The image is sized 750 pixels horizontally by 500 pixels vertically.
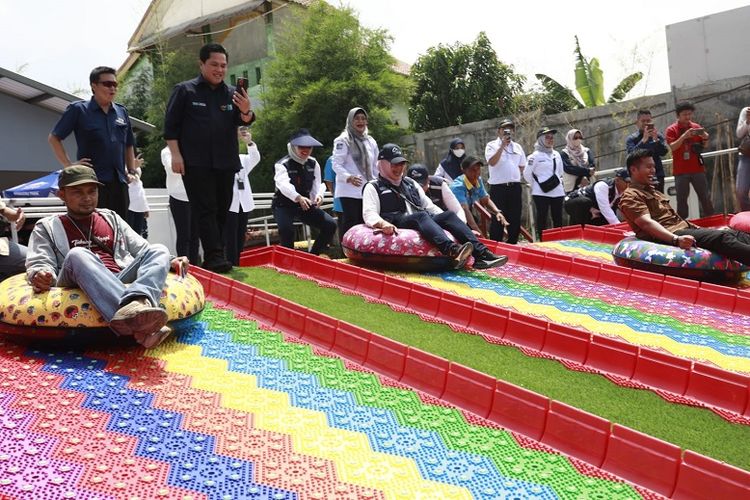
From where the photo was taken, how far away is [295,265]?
23.3 feet

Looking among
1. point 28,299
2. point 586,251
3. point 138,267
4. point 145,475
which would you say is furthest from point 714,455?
point 586,251

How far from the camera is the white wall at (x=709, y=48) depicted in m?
12.4

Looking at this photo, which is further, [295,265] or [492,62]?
[492,62]

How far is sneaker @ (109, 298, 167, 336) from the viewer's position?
3.77 meters

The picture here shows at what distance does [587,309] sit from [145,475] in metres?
3.88

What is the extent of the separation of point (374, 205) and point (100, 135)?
2682 millimetres

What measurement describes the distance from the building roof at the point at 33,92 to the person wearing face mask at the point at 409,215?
22.3 feet

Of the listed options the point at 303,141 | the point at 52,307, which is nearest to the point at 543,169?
the point at 303,141

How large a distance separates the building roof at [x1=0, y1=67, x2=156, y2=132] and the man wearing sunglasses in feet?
22.9

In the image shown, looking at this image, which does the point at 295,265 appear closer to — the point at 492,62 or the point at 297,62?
the point at 297,62

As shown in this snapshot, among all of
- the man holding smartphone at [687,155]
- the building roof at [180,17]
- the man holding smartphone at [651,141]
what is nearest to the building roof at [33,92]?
the man holding smartphone at [651,141]

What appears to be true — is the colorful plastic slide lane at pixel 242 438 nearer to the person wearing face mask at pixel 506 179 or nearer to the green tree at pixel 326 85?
the person wearing face mask at pixel 506 179

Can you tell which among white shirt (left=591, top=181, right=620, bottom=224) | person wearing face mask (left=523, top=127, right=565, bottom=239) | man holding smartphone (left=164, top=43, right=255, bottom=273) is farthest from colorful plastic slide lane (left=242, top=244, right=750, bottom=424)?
white shirt (left=591, top=181, right=620, bottom=224)

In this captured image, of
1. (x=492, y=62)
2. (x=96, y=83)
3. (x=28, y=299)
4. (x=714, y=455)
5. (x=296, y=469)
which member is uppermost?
(x=492, y=62)
